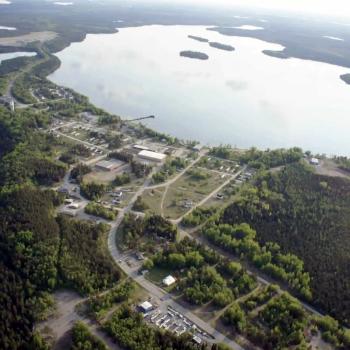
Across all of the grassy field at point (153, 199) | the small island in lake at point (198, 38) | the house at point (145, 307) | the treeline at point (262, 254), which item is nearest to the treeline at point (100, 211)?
the grassy field at point (153, 199)

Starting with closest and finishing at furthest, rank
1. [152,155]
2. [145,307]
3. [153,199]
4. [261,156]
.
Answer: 1. [145,307]
2. [153,199]
3. [152,155]
4. [261,156]

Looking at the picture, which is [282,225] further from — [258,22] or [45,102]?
[258,22]

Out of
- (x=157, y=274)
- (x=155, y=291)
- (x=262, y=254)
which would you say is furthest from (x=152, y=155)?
(x=155, y=291)

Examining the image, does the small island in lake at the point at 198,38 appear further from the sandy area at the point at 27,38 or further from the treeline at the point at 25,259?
the treeline at the point at 25,259

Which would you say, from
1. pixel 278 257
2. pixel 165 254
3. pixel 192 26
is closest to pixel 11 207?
pixel 165 254

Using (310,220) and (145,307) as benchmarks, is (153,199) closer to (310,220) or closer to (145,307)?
(310,220)

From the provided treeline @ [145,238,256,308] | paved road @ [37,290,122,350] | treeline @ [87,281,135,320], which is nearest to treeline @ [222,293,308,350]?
treeline @ [145,238,256,308]

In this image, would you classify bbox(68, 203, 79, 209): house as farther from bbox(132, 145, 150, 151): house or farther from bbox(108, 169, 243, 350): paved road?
bbox(132, 145, 150, 151): house
